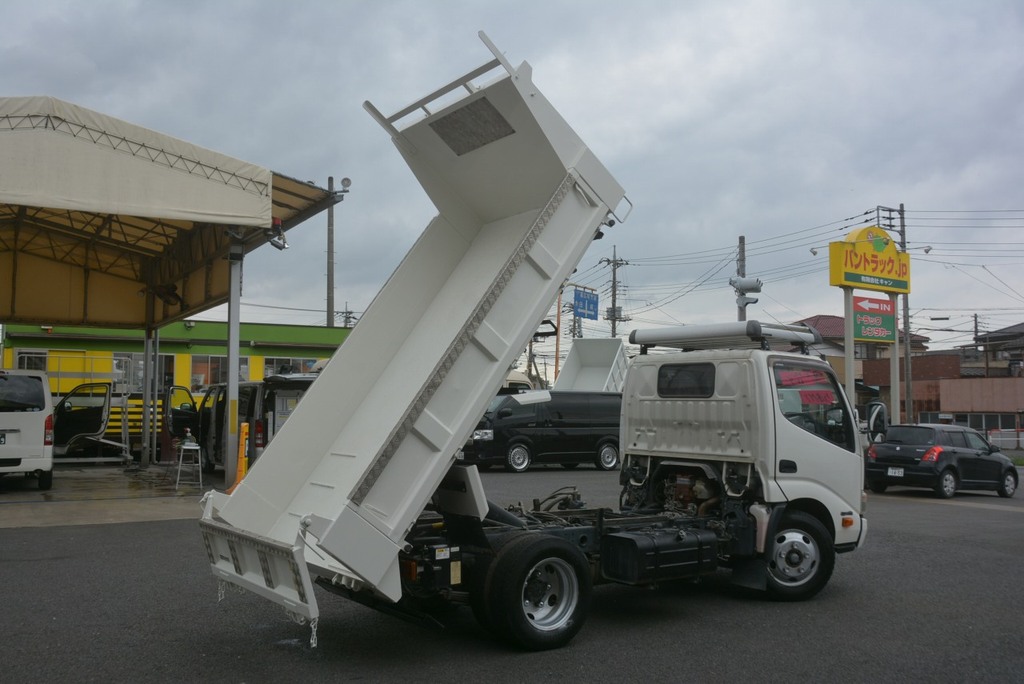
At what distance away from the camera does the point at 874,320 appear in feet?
79.9

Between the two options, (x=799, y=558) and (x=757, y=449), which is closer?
(x=757, y=449)

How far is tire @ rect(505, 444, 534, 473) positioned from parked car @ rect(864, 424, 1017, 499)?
25.1 ft

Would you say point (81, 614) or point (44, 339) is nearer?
point (81, 614)

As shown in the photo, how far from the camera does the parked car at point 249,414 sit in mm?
14781

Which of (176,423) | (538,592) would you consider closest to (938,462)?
(538,592)

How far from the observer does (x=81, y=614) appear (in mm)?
6730

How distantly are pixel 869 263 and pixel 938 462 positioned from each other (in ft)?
27.0

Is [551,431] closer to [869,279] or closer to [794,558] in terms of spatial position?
[869,279]

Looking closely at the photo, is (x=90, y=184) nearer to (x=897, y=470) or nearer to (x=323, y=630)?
(x=323, y=630)

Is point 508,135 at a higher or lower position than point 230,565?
higher

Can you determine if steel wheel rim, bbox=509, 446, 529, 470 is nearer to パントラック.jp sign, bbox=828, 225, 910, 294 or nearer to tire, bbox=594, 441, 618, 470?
tire, bbox=594, 441, 618, 470

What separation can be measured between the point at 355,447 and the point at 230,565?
1187mm

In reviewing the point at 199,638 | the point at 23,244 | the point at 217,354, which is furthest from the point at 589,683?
the point at 217,354

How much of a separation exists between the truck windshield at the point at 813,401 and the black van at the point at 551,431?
12559mm
